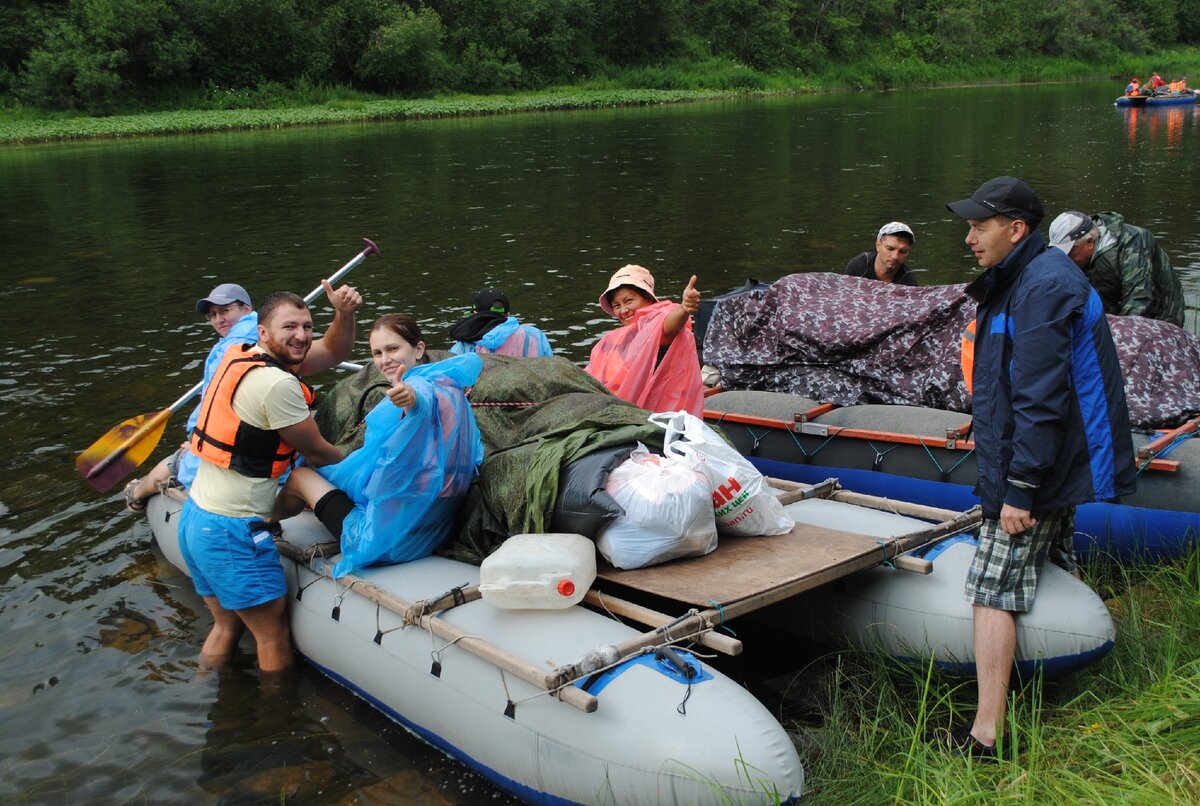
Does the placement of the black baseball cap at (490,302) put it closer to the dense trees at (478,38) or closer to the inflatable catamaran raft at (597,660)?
the inflatable catamaran raft at (597,660)

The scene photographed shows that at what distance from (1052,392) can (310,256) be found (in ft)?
46.7

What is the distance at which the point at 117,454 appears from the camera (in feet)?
23.3

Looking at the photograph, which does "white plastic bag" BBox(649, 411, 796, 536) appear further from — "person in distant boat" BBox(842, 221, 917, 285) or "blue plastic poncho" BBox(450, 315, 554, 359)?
"person in distant boat" BBox(842, 221, 917, 285)

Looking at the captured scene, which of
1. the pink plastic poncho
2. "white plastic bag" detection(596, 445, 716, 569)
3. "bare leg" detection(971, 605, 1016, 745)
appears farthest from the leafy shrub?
"bare leg" detection(971, 605, 1016, 745)

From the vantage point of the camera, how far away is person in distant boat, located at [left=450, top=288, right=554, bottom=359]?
706 cm

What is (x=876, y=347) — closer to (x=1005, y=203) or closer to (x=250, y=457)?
(x=1005, y=203)

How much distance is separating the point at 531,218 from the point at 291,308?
1444 centimetres

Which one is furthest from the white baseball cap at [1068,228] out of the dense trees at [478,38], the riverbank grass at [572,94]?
the dense trees at [478,38]

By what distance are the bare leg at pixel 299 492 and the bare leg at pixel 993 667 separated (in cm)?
313

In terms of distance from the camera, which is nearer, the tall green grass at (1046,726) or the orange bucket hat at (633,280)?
the tall green grass at (1046,726)

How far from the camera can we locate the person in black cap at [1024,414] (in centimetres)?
366

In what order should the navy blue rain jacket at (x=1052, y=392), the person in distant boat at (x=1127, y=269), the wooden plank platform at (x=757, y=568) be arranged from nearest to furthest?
the navy blue rain jacket at (x=1052, y=392), the wooden plank platform at (x=757, y=568), the person in distant boat at (x=1127, y=269)

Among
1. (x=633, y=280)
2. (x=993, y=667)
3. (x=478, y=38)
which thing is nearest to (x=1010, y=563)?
(x=993, y=667)

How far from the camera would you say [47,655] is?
590cm
